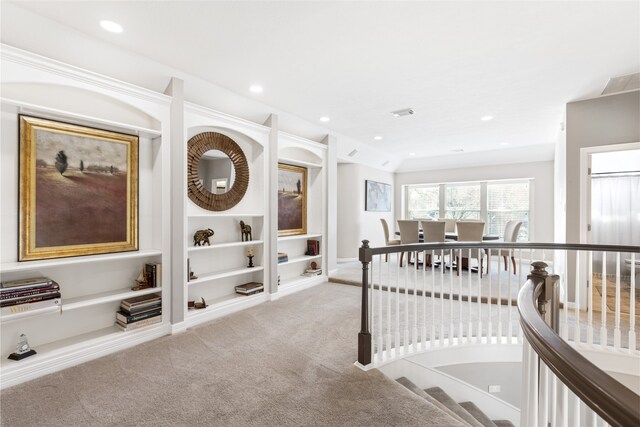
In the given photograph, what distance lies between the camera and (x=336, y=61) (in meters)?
2.78

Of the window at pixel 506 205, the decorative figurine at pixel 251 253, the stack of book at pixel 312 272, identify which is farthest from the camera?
the window at pixel 506 205

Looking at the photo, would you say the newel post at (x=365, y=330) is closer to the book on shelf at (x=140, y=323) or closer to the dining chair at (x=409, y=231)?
the book on shelf at (x=140, y=323)

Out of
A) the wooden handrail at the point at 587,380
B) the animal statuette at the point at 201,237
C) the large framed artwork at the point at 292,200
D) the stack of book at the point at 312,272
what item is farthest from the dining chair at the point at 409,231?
the wooden handrail at the point at 587,380

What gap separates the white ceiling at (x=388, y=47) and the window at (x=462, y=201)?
384 centimetres

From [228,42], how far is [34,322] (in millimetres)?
2769

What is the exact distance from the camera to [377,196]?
25.0 feet

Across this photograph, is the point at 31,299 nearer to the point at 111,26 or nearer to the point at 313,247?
the point at 111,26

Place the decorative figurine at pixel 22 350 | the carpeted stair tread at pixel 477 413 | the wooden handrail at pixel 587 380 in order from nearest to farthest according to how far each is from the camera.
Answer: the wooden handrail at pixel 587 380
the decorative figurine at pixel 22 350
the carpeted stair tread at pixel 477 413

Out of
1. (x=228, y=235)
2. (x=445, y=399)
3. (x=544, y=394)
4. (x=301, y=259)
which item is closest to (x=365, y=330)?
(x=445, y=399)

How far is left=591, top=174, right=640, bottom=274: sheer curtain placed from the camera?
5812 mm

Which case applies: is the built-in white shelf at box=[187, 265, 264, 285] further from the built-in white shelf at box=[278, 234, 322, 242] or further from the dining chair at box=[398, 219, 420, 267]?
the dining chair at box=[398, 219, 420, 267]

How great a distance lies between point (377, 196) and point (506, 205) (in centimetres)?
317

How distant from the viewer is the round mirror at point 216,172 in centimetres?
355

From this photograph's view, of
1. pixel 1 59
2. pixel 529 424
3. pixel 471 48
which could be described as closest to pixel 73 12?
pixel 1 59
